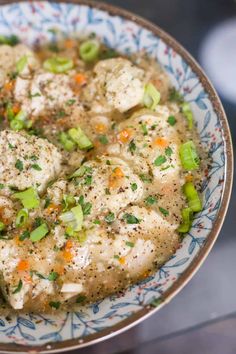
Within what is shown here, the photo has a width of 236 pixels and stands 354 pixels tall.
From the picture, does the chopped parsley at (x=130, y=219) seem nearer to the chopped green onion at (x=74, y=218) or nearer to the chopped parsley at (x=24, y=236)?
the chopped green onion at (x=74, y=218)

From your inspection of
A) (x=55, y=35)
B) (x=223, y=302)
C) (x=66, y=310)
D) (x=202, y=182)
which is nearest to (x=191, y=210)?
(x=202, y=182)

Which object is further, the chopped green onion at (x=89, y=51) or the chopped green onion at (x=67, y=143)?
the chopped green onion at (x=89, y=51)

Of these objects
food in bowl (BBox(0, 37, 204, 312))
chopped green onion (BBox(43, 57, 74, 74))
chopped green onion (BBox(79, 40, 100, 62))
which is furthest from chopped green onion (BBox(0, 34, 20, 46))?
chopped green onion (BBox(79, 40, 100, 62))

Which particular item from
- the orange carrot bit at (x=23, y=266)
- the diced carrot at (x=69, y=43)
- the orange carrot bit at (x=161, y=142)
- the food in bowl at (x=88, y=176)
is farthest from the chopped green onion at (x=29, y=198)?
the diced carrot at (x=69, y=43)

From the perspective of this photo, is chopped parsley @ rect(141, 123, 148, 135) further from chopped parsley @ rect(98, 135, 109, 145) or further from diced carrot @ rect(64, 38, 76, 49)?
diced carrot @ rect(64, 38, 76, 49)

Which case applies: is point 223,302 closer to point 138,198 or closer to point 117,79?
point 138,198

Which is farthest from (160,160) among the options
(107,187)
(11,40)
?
(11,40)

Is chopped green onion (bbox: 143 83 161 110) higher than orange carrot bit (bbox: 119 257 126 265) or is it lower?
higher
